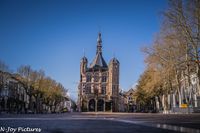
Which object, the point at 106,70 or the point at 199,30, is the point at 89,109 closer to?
the point at 106,70

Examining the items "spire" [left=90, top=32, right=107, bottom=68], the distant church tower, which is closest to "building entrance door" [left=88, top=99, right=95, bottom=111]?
the distant church tower

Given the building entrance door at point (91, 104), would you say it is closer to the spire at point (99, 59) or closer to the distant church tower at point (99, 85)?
the distant church tower at point (99, 85)

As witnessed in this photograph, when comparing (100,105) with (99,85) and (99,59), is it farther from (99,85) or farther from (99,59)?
(99,59)

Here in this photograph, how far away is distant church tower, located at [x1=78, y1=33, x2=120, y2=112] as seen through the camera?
379 ft

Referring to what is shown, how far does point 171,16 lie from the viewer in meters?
28.8

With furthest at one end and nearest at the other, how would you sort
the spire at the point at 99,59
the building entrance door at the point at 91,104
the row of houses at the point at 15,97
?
the spire at the point at 99,59 < the building entrance door at the point at 91,104 < the row of houses at the point at 15,97

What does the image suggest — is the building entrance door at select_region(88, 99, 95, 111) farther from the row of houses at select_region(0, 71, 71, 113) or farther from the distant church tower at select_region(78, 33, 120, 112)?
the row of houses at select_region(0, 71, 71, 113)

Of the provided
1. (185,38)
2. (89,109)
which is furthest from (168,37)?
(89,109)

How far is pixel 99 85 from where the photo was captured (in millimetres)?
121125

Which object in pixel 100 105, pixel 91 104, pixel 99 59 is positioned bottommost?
pixel 100 105

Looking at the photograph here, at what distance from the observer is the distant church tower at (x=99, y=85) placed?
11550cm

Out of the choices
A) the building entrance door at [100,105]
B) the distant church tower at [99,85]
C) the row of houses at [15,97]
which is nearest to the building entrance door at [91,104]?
the distant church tower at [99,85]

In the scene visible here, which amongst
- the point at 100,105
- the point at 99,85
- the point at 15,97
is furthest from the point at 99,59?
the point at 15,97

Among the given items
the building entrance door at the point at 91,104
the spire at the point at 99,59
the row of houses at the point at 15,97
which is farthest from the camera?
the spire at the point at 99,59
